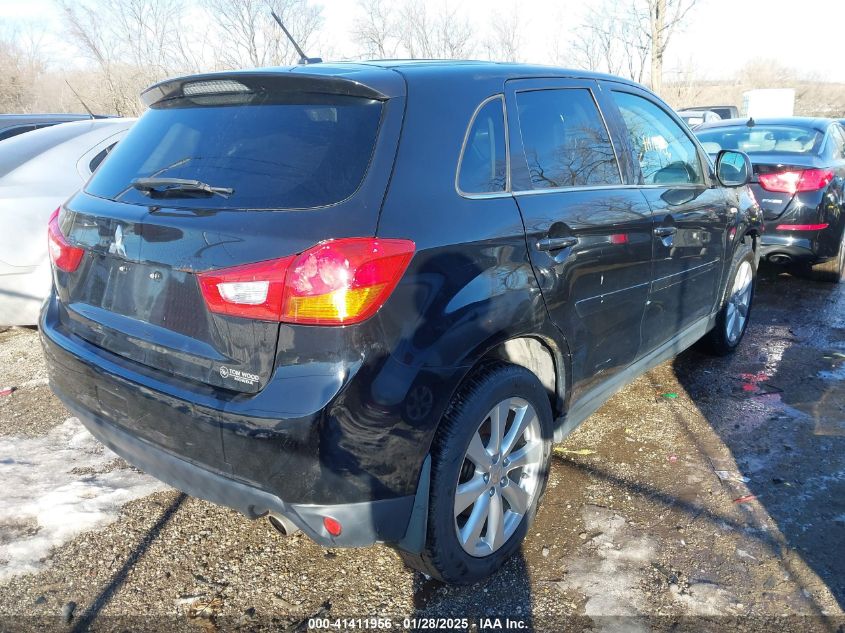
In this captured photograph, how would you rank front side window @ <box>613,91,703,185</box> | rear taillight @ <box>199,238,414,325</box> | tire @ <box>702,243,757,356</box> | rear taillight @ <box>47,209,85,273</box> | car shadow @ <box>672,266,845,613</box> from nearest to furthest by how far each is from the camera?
1. rear taillight @ <box>199,238,414,325</box>
2. rear taillight @ <box>47,209,85,273</box>
3. car shadow @ <box>672,266,845,613</box>
4. front side window @ <box>613,91,703,185</box>
5. tire @ <box>702,243,757,356</box>

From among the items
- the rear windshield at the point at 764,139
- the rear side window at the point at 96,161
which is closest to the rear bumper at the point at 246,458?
the rear side window at the point at 96,161

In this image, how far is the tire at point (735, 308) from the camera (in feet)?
15.0

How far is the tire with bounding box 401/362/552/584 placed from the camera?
2205 millimetres

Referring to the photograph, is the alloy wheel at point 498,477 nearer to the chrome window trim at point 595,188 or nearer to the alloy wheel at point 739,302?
the chrome window trim at point 595,188

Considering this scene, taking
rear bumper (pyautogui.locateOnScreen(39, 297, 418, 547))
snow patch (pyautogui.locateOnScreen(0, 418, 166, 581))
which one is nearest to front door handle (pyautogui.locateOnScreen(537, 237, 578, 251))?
rear bumper (pyautogui.locateOnScreen(39, 297, 418, 547))

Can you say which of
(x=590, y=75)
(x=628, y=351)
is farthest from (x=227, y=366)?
(x=590, y=75)

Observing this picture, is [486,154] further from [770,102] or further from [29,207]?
[770,102]

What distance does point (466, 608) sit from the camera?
7.88ft

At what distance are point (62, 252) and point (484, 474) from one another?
5.87ft

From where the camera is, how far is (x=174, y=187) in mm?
2238

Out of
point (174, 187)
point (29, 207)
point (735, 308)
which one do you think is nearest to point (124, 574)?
point (174, 187)

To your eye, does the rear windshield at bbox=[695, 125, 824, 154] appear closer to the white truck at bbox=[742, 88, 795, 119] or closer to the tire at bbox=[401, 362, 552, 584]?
the tire at bbox=[401, 362, 552, 584]

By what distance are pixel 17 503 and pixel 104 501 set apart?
1.20 feet

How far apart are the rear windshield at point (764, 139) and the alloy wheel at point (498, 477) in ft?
17.2
